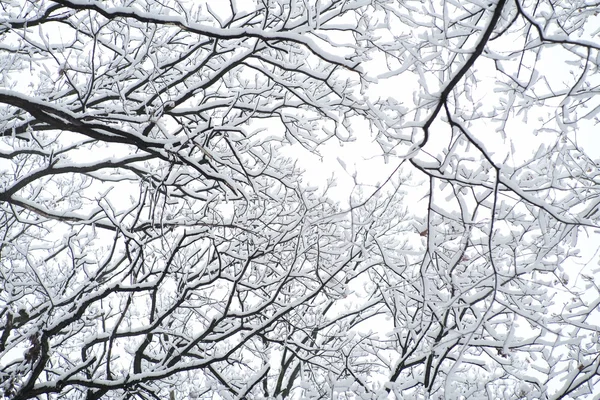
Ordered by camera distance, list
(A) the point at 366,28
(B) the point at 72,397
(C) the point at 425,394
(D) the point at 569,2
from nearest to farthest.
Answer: (D) the point at 569,2, (C) the point at 425,394, (A) the point at 366,28, (B) the point at 72,397

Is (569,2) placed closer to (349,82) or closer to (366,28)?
(366,28)

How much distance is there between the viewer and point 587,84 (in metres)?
3.62

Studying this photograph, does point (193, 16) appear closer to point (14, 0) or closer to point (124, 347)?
point (14, 0)

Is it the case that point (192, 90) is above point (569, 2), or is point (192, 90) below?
above

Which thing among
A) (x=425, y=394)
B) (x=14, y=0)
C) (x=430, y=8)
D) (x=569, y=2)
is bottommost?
(x=425, y=394)

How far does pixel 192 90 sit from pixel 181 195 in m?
1.30

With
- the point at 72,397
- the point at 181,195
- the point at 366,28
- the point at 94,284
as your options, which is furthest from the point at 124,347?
the point at 366,28

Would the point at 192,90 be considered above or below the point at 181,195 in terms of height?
above

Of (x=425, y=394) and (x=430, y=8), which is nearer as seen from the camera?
(x=430, y=8)

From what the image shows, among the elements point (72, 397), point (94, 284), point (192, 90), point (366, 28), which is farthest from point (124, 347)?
point (366, 28)

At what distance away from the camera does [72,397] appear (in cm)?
897

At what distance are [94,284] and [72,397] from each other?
585 cm

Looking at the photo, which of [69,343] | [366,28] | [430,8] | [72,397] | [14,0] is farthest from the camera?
[69,343]

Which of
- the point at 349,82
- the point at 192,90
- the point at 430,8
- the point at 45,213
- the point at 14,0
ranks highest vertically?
the point at 14,0
